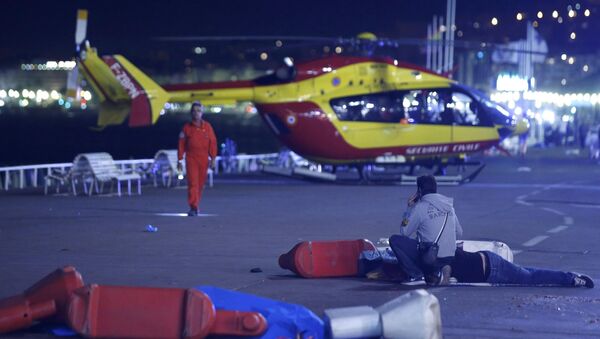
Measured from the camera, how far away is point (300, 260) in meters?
12.2

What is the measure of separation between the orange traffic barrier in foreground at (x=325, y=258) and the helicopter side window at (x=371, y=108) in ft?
59.0

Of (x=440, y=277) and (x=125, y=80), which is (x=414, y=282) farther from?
(x=125, y=80)

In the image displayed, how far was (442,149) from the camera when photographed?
3109 cm

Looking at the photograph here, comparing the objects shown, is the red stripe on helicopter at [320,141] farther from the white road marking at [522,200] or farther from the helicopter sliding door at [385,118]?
the white road marking at [522,200]

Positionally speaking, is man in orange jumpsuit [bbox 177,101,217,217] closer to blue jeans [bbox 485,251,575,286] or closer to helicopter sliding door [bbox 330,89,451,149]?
blue jeans [bbox 485,251,575,286]

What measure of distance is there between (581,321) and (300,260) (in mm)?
3475

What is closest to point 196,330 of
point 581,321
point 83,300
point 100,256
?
point 83,300

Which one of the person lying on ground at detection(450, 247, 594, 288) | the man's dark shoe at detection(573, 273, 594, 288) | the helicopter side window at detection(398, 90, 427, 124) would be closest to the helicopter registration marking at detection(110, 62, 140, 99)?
the helicopter side window at detection(398, 90, 427, 124)

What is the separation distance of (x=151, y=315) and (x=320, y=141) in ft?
72.4

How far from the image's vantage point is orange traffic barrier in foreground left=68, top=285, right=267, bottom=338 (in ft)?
27.0

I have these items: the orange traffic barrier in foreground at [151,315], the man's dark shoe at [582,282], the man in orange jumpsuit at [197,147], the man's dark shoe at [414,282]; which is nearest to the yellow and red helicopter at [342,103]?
the man in orange jumpsuit at [197,147]

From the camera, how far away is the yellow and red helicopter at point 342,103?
2934 centimetres

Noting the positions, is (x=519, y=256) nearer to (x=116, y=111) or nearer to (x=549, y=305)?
(x=549, y=305)

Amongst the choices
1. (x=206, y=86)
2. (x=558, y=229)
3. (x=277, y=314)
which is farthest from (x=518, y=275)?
(x=206, y=86)
